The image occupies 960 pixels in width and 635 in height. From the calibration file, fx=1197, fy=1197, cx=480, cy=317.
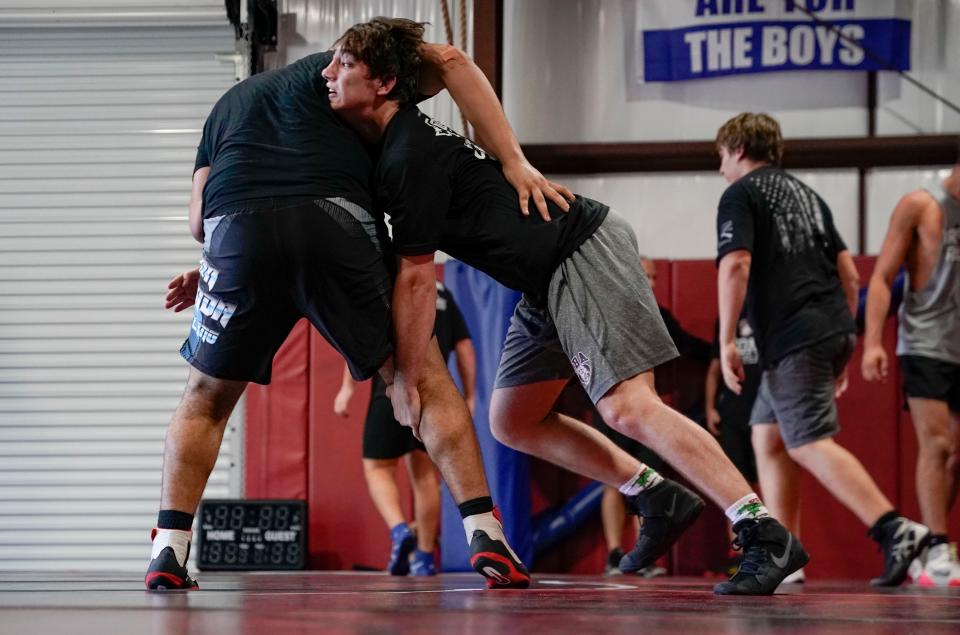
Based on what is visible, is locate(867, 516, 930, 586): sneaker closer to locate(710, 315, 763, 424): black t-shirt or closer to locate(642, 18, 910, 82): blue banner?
locate(710, 315, 763, 424): black t-shirt

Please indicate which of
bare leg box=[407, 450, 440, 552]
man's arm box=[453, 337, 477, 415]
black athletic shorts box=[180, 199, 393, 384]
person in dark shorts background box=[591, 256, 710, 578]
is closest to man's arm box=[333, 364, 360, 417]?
bare leg box=[407, 450, 440, 552]

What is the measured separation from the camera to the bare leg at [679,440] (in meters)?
2.96

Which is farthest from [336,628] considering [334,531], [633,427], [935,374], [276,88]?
[334,531]

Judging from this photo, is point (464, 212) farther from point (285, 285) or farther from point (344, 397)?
point (344, 397)

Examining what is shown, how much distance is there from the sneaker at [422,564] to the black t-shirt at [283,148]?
3.21 metres

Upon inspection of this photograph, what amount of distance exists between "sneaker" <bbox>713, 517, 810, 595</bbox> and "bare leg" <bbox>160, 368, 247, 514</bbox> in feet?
4.48

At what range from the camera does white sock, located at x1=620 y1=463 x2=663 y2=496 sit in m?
3.24

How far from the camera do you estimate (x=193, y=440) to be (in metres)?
3.16

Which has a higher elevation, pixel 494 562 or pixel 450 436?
pixel 450 436

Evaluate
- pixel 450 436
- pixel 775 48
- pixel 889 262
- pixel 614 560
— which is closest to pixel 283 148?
pixel 450 436

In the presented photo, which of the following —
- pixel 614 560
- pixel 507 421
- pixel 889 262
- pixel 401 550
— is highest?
pixel 889 262

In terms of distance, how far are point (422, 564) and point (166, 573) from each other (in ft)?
10.1

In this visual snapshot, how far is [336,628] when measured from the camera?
1.76 m

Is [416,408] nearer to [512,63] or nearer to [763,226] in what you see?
[763,226]
